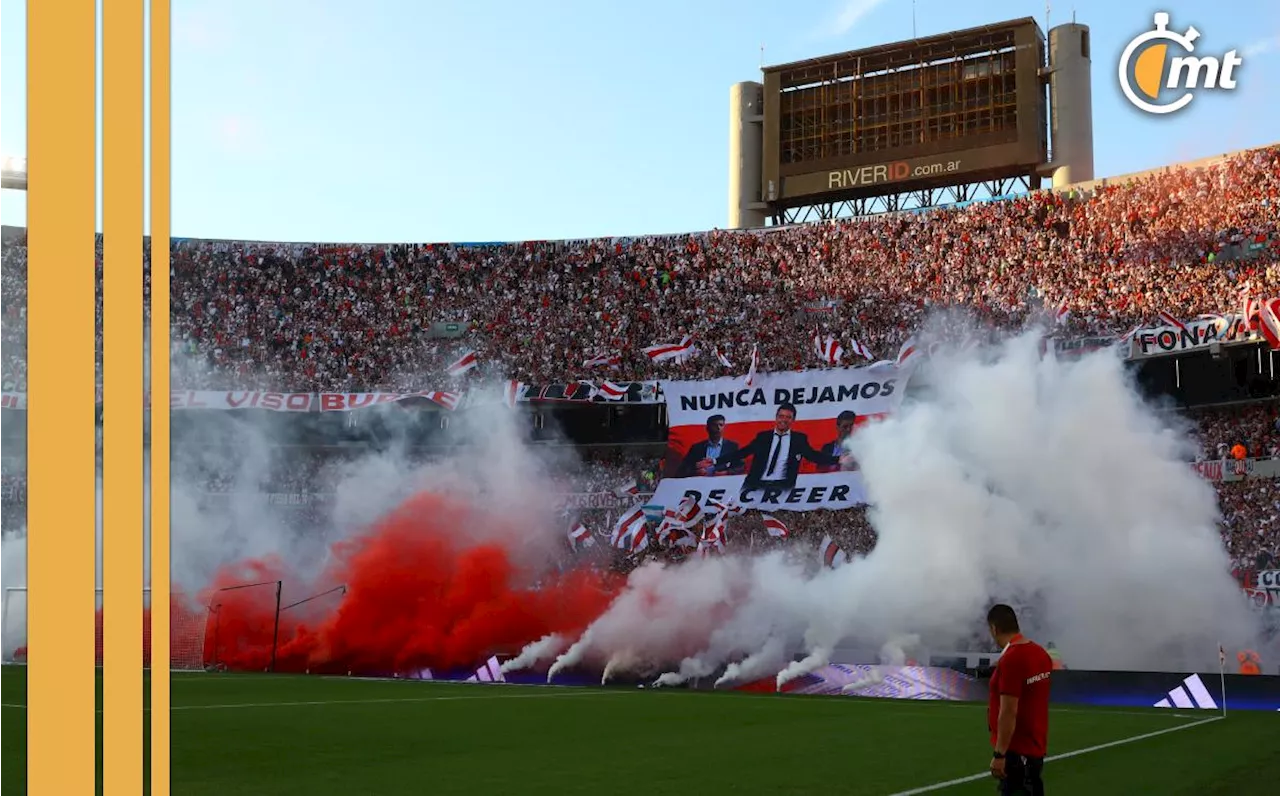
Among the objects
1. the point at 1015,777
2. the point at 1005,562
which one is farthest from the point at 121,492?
the point at 1005,562

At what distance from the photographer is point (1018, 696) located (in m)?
6.36

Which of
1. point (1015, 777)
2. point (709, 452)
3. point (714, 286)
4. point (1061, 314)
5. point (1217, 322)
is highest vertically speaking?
point (714, 286)

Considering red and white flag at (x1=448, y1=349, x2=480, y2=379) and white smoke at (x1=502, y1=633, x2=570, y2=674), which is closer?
white smoke at (x1=502, y1=633, x2=570, y2=674)

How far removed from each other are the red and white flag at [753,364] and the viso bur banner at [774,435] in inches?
4.4

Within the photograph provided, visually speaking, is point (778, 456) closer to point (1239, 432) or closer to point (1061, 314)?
point (1061, 314)

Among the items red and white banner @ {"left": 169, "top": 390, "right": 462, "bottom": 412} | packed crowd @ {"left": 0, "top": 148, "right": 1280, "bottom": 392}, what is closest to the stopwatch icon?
packed crowd @ {"left": 0, "top": 148, "right": 1280, "bottom": 392}

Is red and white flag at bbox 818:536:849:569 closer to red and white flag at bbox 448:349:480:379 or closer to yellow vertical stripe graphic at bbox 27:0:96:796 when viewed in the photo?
red and white flag at bbox 448:349:480:379

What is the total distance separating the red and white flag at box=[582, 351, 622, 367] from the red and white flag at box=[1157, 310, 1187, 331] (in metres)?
16.4

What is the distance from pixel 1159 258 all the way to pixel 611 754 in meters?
26.7

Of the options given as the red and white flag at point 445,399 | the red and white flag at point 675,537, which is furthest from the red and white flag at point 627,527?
the red and white flag at point 445,399

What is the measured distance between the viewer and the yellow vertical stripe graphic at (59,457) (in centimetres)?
173

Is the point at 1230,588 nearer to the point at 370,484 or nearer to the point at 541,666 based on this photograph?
the point at 541,666

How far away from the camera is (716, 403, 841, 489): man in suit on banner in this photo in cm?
3456

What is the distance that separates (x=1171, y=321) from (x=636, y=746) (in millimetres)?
22679
